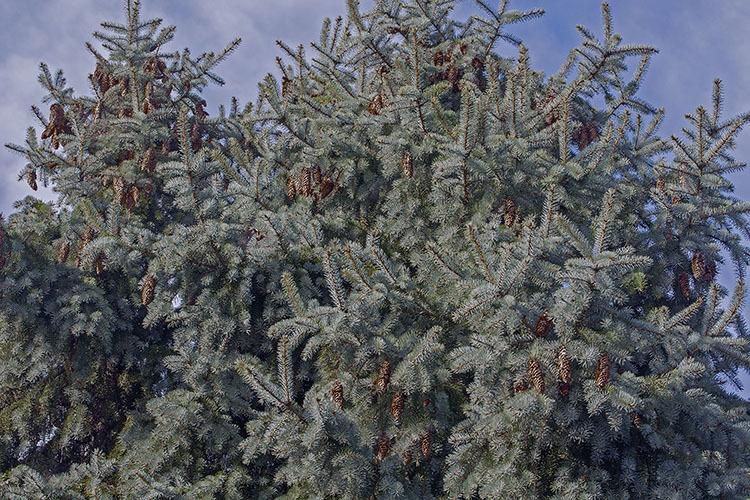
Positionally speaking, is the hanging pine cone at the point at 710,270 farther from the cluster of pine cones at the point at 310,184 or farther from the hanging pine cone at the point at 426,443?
the cluster of pine cones at the point at 310,184

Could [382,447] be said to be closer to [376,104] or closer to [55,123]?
[376,104]

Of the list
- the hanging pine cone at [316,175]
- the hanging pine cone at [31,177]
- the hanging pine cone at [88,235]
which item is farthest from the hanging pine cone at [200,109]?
the hanging pine cone at [88,235]

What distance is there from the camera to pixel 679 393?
4.69 m

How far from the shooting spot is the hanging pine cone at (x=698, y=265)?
558cm

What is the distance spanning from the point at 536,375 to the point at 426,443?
0.99 m

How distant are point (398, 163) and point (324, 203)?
3.12 ft

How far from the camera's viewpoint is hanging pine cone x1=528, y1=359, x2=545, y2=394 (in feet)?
14.0

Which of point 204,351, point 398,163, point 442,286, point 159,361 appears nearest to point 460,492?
point 442,286

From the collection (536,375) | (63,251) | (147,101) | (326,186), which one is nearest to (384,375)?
(536,375)

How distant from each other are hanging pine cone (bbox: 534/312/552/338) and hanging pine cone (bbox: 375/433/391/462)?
1.29 m

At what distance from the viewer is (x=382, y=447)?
192 inches

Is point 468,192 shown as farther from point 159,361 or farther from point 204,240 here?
point 159,361

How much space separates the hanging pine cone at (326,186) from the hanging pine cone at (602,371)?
301 cm

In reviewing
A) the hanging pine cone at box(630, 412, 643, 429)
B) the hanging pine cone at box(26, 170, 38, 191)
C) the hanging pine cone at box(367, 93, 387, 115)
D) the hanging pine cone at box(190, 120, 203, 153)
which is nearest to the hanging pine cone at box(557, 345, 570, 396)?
the hanging pine cone at box(630, 412, 643, 429)
